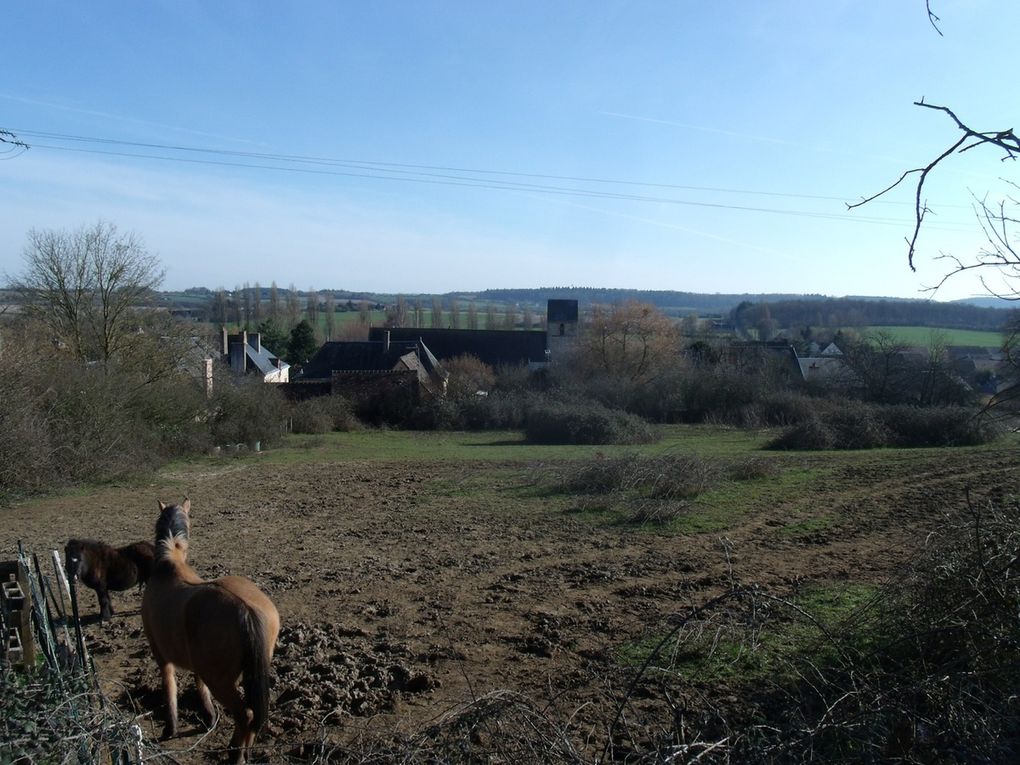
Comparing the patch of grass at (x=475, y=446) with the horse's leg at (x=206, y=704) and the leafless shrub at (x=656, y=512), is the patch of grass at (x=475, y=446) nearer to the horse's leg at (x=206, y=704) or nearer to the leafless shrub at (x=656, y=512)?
the leafless shrub at (x=656, y=512)

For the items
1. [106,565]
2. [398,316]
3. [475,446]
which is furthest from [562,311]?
[106,565]

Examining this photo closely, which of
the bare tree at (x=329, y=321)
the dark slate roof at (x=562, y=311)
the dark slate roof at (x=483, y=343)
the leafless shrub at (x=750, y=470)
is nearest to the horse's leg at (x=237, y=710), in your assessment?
the leafless shrub at (x=750, y=470)

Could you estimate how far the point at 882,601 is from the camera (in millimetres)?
5207

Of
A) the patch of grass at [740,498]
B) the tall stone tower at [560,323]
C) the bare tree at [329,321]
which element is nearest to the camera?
the patch of grass at [740,498]

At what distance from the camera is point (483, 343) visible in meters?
58.1

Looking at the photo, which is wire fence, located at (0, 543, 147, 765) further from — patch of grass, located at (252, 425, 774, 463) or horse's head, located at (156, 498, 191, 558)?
patch of grass, located at (252, 425, 774, 463)

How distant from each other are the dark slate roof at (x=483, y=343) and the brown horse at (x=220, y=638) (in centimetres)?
5127

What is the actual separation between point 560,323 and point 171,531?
5722 cm

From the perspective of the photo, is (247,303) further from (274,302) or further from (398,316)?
(398,316)

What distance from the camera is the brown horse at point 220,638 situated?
4.31m

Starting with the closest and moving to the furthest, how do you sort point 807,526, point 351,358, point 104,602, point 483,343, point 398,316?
point 104,602
point 807,526
point 351,358
point 483,343
point 398,316

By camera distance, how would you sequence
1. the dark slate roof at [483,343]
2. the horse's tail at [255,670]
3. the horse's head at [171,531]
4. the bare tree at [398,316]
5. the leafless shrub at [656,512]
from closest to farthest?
the horse's tail at [255,670]
the horse's head at [171,531]
the leafless shrub at [656,512]
the dark slate roof at [483,343]
the bare tree at [398,316]

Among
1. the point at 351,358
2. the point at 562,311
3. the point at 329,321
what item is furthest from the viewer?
the point at 329,321

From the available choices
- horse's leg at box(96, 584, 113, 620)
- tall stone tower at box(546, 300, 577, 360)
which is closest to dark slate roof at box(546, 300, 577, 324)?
tall stone tower at box(546, 300, 577, 360)
